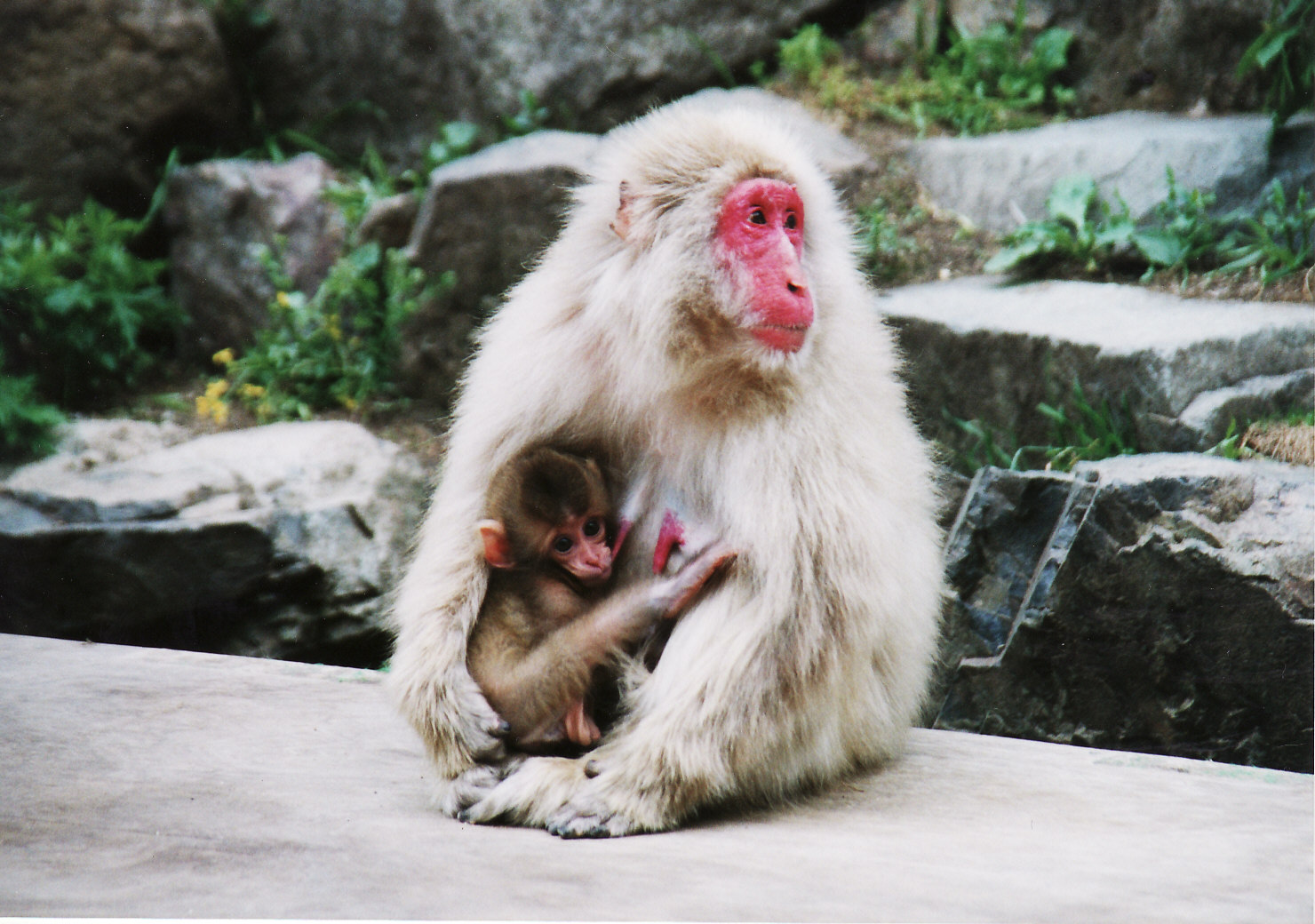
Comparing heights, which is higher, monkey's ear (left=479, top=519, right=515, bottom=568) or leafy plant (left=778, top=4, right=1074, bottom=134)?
leafy plant (left=778, top=4, right=1074, bottom=134)

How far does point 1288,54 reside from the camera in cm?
534

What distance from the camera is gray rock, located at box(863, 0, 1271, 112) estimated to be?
5.88 m

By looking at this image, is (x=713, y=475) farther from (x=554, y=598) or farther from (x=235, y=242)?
(x=235, y=242)

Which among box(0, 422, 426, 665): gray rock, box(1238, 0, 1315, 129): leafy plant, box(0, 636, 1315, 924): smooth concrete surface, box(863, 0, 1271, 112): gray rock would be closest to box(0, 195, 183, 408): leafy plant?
box(0, 422, 426, 665): gray rock

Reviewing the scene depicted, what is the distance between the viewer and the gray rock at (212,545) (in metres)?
5.38

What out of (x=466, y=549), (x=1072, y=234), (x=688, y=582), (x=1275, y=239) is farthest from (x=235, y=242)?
(x=1275, y=239)

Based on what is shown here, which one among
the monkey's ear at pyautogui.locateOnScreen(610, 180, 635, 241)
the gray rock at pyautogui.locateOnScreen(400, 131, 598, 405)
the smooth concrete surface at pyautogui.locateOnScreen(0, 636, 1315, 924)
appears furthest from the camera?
the gray rock at pyautogui.locateOnScreen(400, 131, 598, 405)

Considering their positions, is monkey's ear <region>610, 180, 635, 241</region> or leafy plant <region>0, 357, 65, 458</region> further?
leafy plant <region>0, 357, 65, 458</region>

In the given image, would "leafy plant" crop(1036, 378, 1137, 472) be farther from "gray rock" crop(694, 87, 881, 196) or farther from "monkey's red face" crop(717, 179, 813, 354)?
"monkey's red face" crop(717, 179, 813, 354)

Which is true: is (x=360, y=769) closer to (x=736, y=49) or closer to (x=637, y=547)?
(x=637, y=547)

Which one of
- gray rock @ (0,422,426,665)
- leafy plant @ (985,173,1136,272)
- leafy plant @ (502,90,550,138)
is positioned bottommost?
gray rock @ (0,422,426,665)

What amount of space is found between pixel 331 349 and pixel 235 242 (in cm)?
114

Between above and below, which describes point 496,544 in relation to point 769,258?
below

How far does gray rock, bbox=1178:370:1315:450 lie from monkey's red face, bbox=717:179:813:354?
7.43ft
